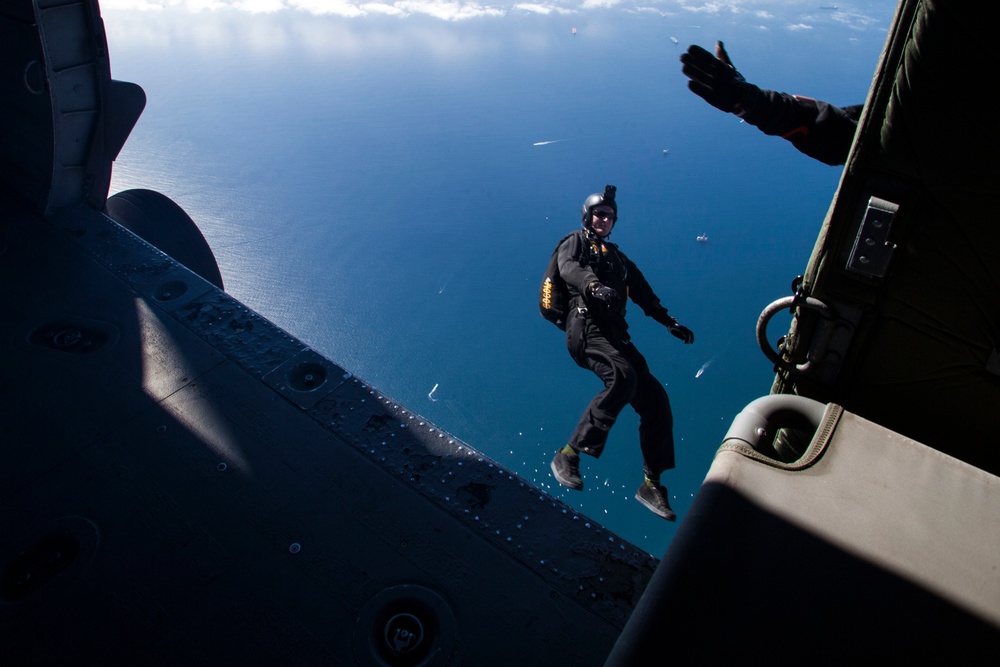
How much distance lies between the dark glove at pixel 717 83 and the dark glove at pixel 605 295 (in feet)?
4.33

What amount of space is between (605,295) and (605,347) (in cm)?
49

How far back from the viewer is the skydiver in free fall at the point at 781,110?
2.28m

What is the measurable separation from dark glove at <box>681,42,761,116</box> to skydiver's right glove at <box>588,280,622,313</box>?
132cm

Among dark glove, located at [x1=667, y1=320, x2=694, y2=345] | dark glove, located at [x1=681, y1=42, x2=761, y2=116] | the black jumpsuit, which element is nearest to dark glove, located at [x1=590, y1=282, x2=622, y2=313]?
the black jumpsuit

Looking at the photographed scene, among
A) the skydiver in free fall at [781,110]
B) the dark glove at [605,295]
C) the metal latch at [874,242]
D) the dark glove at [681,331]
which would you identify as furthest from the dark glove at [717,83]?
the dark glove at [681,331]

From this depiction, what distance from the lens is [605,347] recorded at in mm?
3949

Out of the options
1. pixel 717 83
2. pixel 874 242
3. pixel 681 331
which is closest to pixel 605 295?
pixel 681 331

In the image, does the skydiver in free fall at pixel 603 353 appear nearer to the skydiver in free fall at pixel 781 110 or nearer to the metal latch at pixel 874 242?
the skydiver in free fall at pixel 781 110

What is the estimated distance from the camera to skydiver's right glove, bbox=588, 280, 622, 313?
141 inches

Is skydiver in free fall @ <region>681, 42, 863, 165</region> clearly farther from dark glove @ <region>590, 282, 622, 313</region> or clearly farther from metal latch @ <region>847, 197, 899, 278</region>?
dark glove @ <region>590, 282, 622, 313</region>

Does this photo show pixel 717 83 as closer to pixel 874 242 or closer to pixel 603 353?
pixel 874 242

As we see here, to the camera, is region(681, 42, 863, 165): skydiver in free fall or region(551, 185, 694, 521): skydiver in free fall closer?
region(681, 42, 863, 165): skydiver in free fall

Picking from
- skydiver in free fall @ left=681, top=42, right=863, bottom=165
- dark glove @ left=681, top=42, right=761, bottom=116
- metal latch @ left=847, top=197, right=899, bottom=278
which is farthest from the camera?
dark glove @ left=681, top=42, right=761, bottom=116

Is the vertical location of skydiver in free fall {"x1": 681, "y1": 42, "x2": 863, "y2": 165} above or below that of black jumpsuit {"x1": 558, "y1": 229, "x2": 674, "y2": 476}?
above
